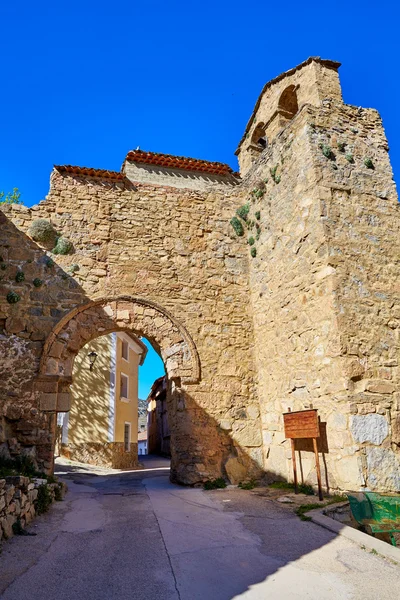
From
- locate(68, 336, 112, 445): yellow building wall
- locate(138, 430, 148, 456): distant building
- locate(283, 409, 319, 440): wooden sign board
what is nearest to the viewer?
locate(283, 409, 319, 440): wooden sign board

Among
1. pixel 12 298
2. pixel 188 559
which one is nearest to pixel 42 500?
pixel 188 559

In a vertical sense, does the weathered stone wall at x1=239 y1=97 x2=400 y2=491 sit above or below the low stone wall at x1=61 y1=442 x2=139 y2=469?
above

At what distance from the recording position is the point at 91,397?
16375 millimetres

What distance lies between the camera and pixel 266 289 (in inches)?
360

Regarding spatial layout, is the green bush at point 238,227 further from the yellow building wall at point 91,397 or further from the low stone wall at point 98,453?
the low stone wall at point 98,453

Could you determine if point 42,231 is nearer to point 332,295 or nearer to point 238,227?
point 238,227

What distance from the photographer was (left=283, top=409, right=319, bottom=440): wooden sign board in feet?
20.1

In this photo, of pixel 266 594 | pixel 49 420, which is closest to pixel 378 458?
pixel 266 594

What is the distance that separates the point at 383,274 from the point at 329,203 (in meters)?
1.57

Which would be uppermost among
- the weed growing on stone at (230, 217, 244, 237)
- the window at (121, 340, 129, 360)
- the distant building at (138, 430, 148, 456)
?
the weed growing on stone at (230, 217, 244, 237)

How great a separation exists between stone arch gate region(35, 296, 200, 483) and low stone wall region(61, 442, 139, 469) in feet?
24.4

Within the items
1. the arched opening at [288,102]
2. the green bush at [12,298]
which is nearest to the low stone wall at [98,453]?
the green bush at [12,298]

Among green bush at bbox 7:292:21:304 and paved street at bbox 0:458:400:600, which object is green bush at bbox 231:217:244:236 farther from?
paved street at bbox 0:458:400:600

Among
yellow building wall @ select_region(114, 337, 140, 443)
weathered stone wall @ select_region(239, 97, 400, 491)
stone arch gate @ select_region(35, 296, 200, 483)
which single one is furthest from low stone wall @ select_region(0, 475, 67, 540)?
yellow building wall @ select_region(114, 337, 140, 443)
